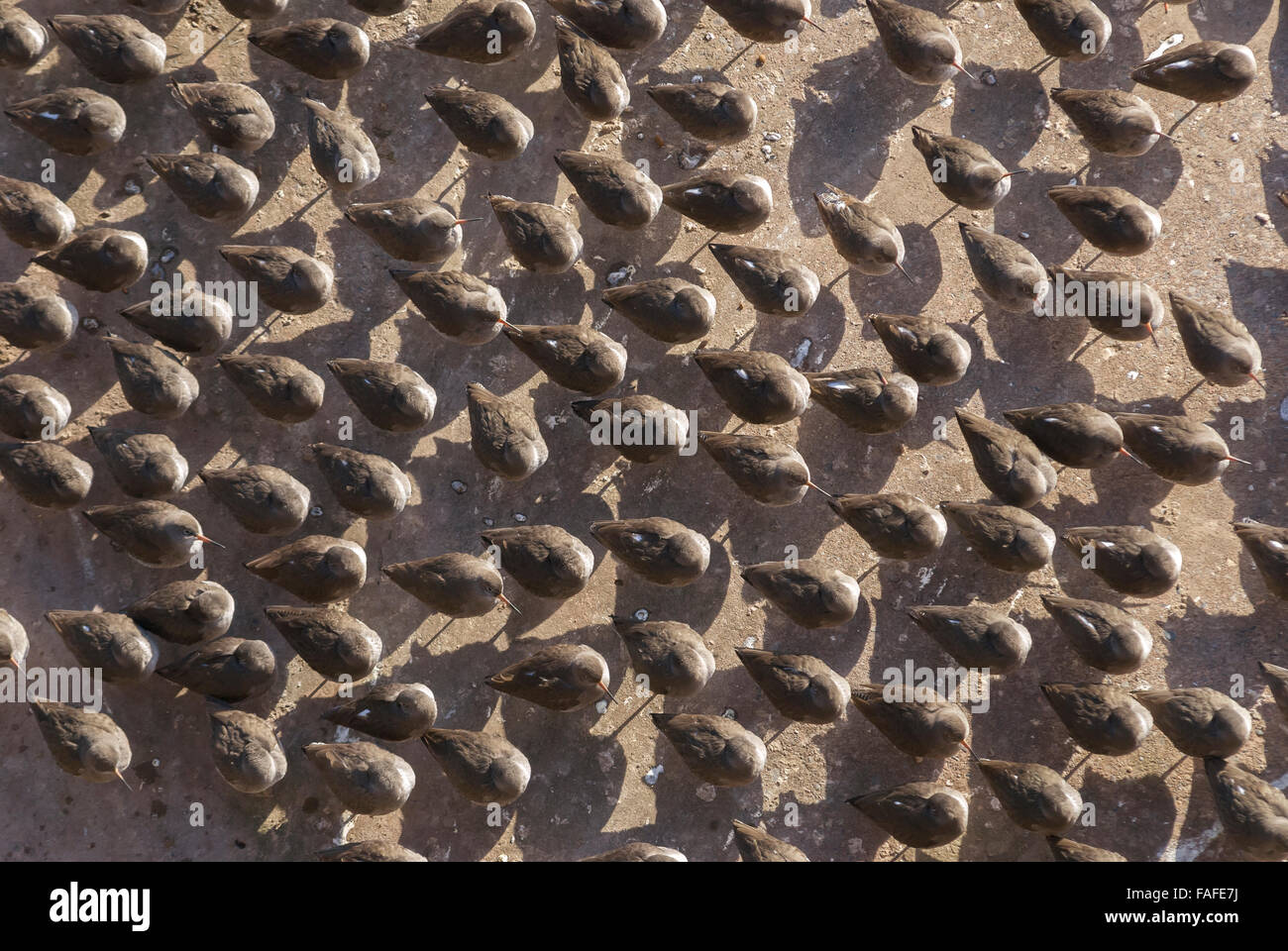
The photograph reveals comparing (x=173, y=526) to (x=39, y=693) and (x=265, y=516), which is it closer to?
(x=265, y=516)

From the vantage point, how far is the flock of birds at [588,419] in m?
8.73

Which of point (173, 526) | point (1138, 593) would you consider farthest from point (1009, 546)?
point (173, 526)

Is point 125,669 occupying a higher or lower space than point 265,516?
lower

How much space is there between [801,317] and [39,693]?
24.1 feet

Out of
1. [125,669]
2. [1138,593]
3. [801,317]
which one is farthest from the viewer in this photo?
[801,317]

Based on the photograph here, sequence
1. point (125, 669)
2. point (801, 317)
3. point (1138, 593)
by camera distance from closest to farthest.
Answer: point (125, 669) → point (1138, 593) → point (801, 317)

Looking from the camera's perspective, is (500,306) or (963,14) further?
(963,14)

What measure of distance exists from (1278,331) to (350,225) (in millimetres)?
8655

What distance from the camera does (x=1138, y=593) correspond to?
916 cm

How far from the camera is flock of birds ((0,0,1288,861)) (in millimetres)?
8734

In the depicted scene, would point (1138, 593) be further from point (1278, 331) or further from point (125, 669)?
point (125, 669)

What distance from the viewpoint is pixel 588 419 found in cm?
921
